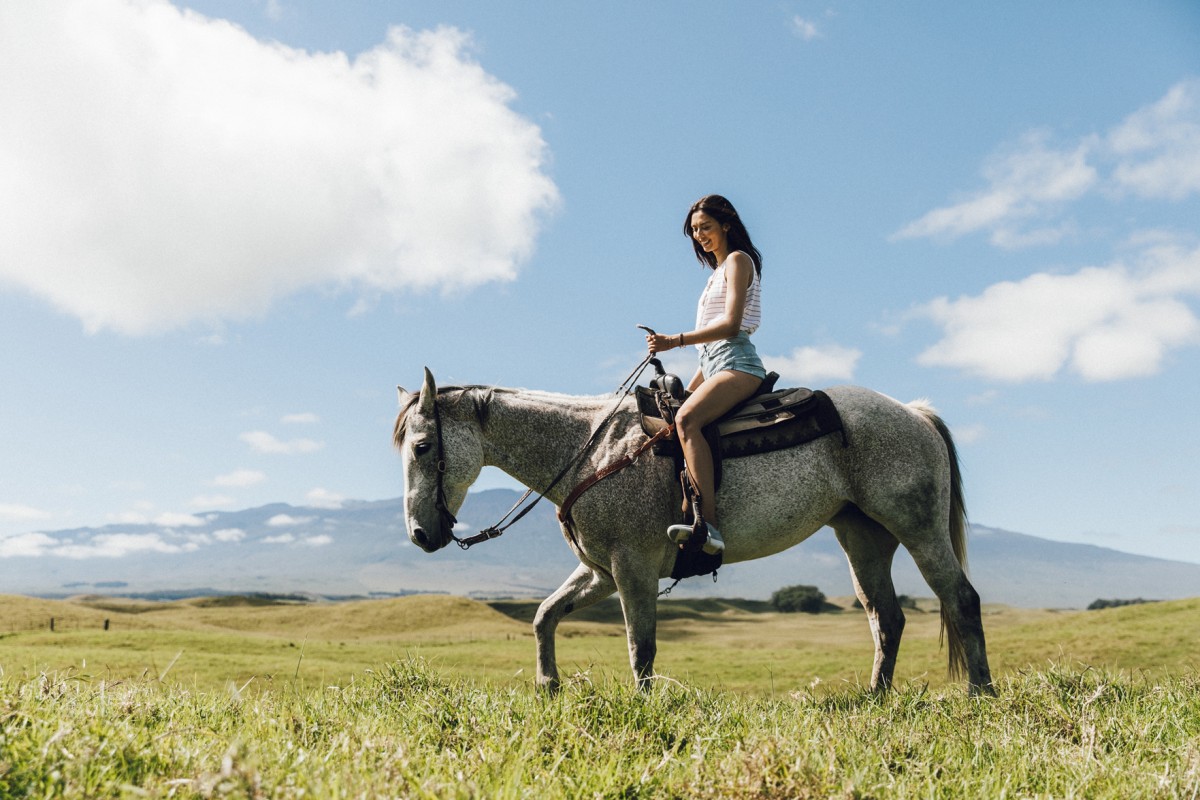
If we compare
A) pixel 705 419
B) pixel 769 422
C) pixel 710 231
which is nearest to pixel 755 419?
pixel 769 422

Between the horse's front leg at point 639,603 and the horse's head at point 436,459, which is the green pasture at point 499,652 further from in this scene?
the horse's head at point 436,459

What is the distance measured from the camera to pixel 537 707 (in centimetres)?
446

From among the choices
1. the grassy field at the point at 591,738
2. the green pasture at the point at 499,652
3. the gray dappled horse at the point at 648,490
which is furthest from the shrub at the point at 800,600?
the grassy field at the point at 591,738

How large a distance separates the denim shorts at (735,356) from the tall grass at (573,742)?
2716 millimetres

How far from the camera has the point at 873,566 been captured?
7602mm

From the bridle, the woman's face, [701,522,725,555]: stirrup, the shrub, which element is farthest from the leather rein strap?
the shrub

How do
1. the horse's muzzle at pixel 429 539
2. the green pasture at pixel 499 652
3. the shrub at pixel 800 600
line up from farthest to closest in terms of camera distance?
the shrub at pixel 800 600 → the green pasture at pixel 499 652 → the horse's muzzle at pixel 429 539

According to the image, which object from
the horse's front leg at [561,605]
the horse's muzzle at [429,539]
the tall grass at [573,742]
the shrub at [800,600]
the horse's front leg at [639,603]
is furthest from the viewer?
the shrub at [800,600]

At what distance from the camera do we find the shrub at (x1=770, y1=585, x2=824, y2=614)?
8200cm

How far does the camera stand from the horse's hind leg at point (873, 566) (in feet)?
24.6

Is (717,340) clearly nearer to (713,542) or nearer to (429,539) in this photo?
(713,542)

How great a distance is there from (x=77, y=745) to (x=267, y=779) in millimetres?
934

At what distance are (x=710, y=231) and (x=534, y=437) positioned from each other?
2.56 meters

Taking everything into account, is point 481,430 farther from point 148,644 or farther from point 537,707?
point 148,644
